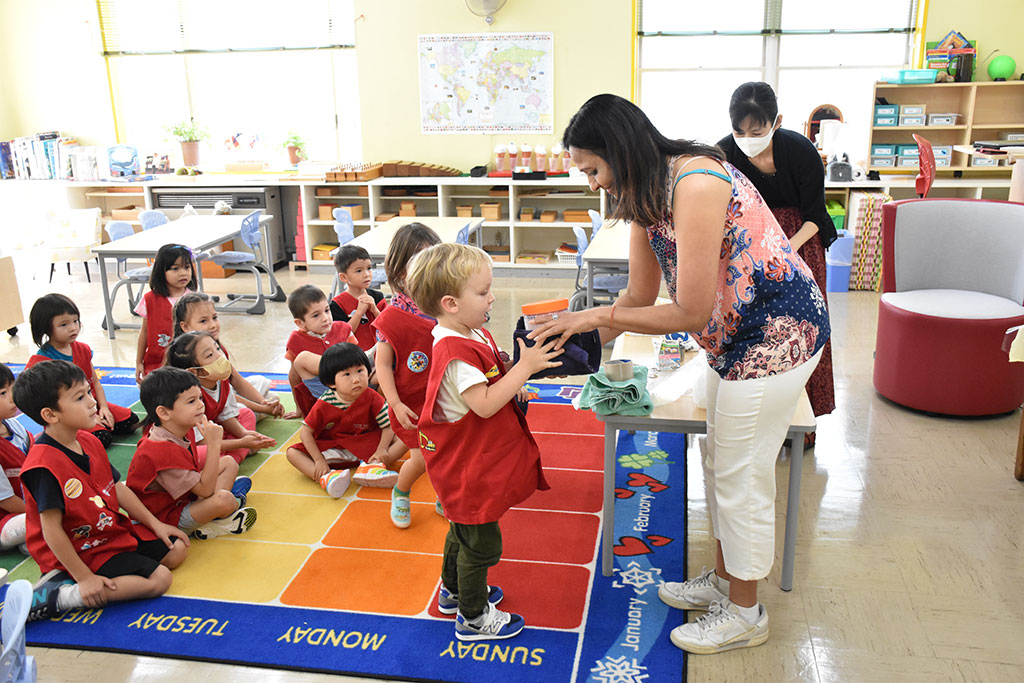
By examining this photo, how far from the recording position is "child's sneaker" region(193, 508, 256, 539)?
3.00 meters

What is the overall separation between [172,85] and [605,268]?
507 centimetres

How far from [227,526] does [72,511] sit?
2.00 feet

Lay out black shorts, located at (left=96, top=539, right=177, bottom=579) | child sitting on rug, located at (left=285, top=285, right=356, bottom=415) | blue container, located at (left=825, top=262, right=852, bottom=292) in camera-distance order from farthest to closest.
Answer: blue container, located at (left=825, top=262, right=852, bottom=292)
child sitting on rug, located at (left=285, top=285, right=356, bottom=415)
black shorts, located at (left=96, top=539, right=177, bottom=579)

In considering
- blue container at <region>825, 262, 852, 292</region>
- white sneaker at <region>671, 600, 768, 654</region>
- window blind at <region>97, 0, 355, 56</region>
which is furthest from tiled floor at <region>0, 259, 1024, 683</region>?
window blind at <region>97, 0, 355, 56</region>

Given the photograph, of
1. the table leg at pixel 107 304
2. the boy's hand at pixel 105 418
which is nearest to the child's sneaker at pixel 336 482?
the boy's hand at pixel 105 418

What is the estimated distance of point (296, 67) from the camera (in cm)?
767

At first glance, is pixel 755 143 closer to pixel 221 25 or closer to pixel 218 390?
pixel 218 390

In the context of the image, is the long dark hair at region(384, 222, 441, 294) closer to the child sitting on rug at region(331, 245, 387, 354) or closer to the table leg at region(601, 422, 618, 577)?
the table leg at region(601, 422, 618, 577)

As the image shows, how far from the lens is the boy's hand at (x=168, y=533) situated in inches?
110

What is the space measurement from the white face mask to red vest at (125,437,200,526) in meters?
2.33

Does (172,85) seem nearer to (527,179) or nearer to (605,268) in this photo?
(527,179)

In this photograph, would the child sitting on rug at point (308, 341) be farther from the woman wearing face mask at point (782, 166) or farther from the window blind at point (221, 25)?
the window blind at point (221, 25)

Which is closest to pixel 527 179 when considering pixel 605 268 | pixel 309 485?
pixel 605 268

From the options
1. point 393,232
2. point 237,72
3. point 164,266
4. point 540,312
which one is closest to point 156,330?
point 164,266
